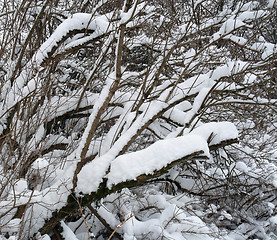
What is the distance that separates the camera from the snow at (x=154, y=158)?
7.80 ft

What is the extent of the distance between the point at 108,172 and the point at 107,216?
1200 mm

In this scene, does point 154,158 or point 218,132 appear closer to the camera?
point 154,158

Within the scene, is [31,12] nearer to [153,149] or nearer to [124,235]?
[153,149]

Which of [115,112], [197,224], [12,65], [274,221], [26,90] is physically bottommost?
[274,221]

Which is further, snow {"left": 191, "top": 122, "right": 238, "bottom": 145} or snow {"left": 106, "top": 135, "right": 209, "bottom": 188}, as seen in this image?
snow {"left": 191, "top": 122, "right": 238, "bottom": 145}

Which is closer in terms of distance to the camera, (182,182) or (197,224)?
(197,224)

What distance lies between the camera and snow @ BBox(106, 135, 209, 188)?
238 cm

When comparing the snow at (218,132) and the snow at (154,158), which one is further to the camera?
the snow at (218,132)

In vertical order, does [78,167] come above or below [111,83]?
below

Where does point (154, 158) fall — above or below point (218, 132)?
above

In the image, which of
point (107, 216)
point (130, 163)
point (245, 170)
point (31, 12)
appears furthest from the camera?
point (245, 170)

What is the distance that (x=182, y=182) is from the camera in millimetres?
4305

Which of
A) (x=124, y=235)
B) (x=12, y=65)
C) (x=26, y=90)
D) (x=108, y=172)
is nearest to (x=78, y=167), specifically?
(x=108, y=172)

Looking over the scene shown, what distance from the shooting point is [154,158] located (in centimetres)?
240
